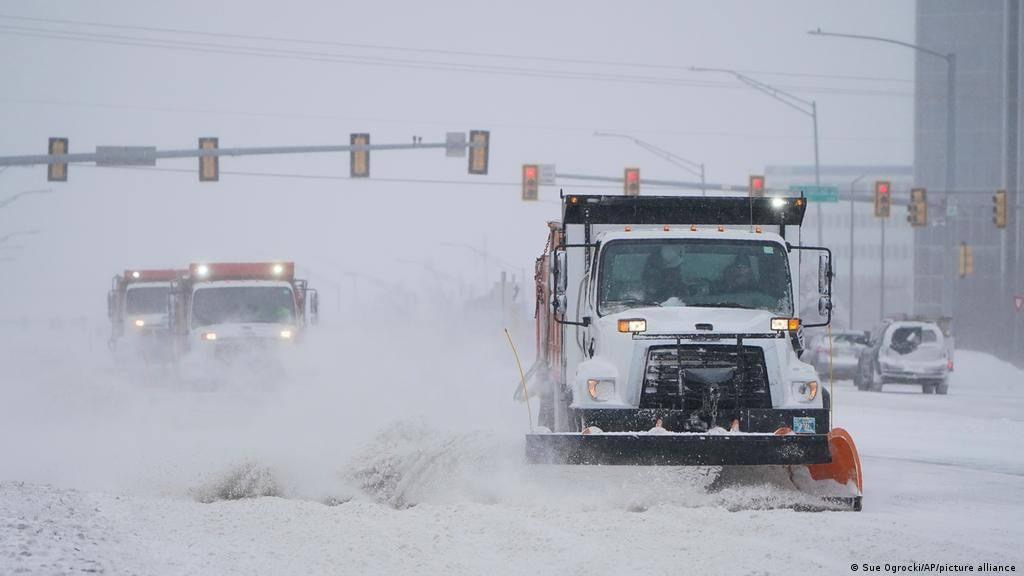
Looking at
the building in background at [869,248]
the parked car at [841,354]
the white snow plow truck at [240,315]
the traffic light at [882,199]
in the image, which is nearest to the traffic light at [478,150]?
the white snow plow truck at [240,315]

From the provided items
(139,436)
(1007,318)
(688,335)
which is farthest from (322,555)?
(1007,318)

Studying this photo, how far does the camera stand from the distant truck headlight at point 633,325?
12.6m

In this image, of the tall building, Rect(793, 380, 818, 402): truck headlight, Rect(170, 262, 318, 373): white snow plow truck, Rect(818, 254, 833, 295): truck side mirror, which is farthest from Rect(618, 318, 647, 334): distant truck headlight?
the tall building

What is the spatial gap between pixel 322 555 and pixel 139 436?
36.0ft

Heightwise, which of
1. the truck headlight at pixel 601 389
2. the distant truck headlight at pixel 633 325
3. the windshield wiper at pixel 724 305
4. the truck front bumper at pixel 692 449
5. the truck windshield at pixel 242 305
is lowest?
the truck front bumper at pixel 692 449

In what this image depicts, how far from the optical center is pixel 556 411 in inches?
607

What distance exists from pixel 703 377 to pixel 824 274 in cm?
175

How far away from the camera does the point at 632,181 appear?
45.1 metres

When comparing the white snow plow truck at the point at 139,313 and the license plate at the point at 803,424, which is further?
the white snow plow truck at the point at 139,313

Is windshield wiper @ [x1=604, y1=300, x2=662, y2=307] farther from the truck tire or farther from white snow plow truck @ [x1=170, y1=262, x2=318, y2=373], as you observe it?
the truck tire

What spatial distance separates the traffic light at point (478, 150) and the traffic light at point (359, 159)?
257cm

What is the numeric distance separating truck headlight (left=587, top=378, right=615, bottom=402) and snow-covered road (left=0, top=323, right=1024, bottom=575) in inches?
26.1

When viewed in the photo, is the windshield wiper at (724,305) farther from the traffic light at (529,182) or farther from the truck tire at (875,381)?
the traffic light at (529,182)

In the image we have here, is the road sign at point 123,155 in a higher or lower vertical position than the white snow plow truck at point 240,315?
higher
